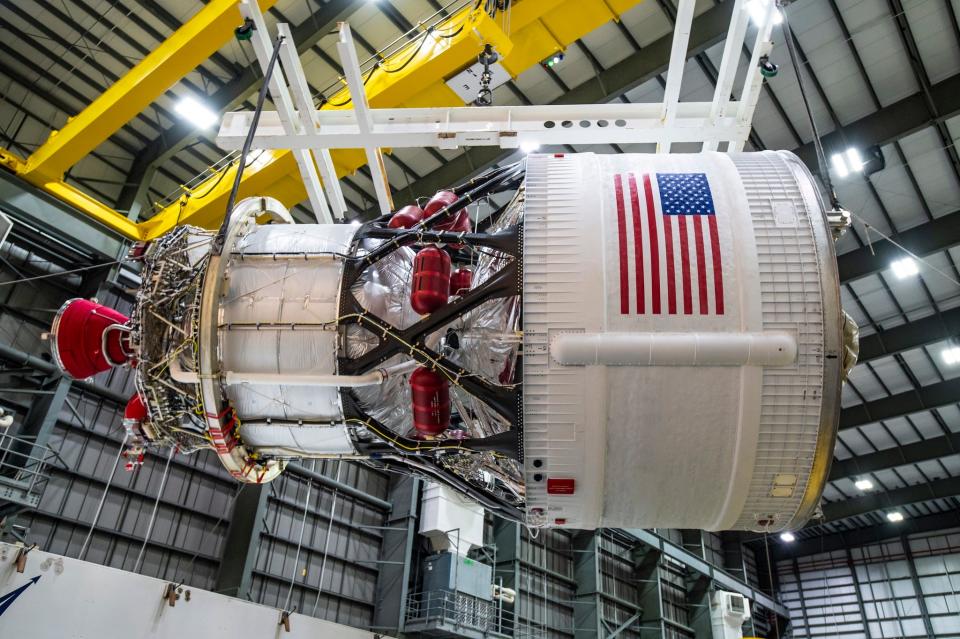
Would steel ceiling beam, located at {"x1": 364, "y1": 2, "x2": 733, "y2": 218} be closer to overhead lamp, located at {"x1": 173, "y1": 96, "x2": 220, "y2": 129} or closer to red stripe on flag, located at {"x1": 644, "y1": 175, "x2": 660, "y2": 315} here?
overhead lamp, located at {"x1": 173, "y1": 96, "x2": 220, "y2": 129}

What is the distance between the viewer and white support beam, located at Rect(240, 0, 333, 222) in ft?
25.8

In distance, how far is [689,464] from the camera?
390cm

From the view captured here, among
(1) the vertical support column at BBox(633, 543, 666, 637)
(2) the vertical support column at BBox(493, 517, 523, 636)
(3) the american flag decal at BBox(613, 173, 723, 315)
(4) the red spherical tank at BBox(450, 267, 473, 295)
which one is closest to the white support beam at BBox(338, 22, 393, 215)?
(4) the red spherical tank at BBox(450, 267, 473, 295)

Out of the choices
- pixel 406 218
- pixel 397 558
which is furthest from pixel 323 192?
pixel 397 558

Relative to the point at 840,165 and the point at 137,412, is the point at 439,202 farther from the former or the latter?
the point at 840,165

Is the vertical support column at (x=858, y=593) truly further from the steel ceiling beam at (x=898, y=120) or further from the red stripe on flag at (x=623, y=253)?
the red stripe on flag at (x=623, y=253)

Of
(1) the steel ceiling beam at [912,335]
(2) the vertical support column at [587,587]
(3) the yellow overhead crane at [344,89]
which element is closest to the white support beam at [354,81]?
(3) the yellow overhead crane at [344,89]

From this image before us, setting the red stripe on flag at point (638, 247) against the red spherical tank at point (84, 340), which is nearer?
the red stripe on flag at point (638, 247)

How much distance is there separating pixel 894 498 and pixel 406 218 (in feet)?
121

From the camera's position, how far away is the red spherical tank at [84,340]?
502 centimetres

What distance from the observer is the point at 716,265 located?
12.8 ft

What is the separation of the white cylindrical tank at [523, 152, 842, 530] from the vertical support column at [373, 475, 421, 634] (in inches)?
684

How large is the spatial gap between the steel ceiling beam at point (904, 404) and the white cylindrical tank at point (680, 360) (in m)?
25.5

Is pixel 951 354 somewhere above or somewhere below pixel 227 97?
below
